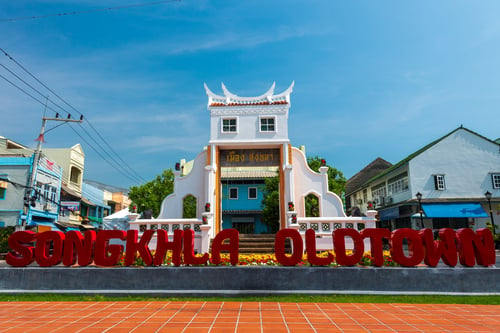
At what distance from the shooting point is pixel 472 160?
28.8 m

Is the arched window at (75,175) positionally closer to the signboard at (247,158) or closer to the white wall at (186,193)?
the white wall at (186,193)

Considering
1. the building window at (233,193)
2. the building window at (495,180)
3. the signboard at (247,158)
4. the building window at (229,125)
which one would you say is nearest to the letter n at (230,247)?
the signboard at (247,158)

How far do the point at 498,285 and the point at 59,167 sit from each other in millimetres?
33621

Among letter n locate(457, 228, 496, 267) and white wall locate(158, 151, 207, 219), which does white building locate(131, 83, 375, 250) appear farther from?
letter n locate(457, 228, 496, 267)

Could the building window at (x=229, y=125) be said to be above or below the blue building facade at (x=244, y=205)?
above

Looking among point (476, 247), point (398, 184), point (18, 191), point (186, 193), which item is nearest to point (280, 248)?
point (476, 247)

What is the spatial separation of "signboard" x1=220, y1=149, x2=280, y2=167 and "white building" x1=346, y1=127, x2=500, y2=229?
45.4 feet

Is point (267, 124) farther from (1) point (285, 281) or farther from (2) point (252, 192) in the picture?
(2) point (252, 192)

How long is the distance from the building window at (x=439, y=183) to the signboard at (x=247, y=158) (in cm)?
1847

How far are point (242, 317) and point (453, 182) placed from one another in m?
28.0

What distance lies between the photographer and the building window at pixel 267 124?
16688 mm

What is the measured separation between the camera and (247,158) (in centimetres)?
1670

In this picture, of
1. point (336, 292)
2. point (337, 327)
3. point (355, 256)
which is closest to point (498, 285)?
point (355, 256)

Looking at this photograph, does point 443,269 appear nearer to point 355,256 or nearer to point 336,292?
point 355,256
